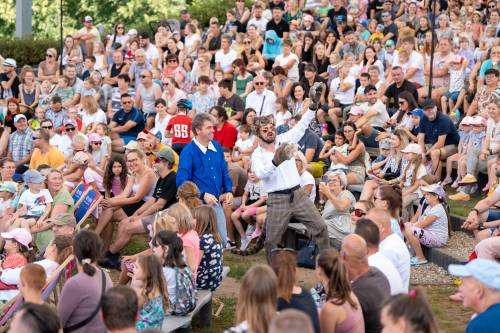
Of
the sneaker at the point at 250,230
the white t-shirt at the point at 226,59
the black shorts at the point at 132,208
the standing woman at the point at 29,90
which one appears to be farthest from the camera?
the white t-shirt at the point at 226,59

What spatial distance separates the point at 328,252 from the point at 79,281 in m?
1.80

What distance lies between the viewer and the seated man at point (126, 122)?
16391 mm

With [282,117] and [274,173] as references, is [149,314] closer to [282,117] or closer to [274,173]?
[274,173]

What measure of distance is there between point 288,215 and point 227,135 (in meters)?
4.02

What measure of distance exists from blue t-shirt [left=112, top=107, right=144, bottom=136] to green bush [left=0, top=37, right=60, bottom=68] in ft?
24.7

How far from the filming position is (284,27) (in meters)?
20.7

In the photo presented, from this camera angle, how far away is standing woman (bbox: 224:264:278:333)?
20.8 feet

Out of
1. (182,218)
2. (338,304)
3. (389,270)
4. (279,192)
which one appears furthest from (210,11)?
(338,304)

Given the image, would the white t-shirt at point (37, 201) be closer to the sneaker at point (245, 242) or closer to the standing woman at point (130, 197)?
the standing woman at point (130, 197)

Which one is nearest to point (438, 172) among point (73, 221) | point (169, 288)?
point (73, 221)

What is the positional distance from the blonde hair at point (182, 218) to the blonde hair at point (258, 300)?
9.07 feet

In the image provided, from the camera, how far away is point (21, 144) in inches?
615

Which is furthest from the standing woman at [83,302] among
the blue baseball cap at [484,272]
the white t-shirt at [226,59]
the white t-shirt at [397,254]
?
the white t-shirt at [226,59]

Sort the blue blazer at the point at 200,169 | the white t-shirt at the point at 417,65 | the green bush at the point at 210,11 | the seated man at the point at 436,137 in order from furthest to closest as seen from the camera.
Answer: the green bush at the point at 210,11, the white t-shirt at the point at 417,65, the seated man at the point at 436,137, the blue blazer at the point at 200,169
